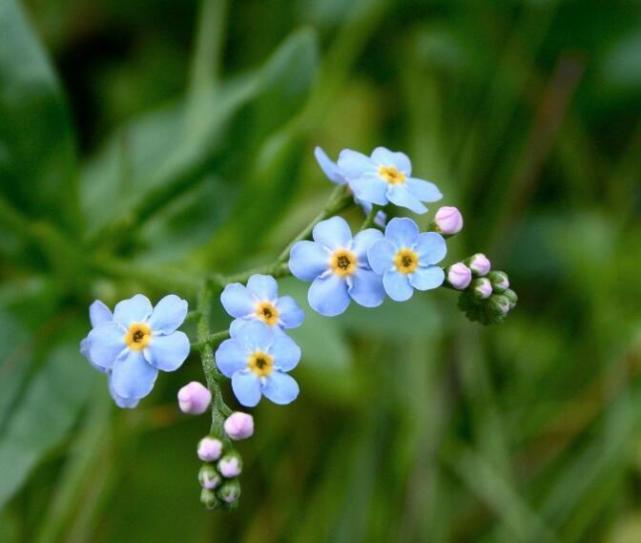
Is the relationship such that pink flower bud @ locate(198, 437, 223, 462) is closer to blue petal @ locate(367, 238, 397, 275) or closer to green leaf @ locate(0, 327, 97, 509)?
blue petal @ locate(367, 238, 397, 275)

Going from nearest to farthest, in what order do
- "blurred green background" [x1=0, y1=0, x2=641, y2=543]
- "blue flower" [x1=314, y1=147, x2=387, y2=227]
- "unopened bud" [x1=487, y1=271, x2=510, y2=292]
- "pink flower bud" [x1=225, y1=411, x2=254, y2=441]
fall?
"pink flower bud" [x1=225, y1=411, x2=254, y2=441] < "unopened bud" [x1=487, y1=271, x2=510, y2=292] < "blue flower" [x1=314, y1=147, x2=387, y2=227] < "blurred green background" [x1=0, y1=0, x2=641, y2=543]

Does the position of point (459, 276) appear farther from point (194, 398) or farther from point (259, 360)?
point (194, 398)

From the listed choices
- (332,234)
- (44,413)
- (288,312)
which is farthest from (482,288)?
(44,413)

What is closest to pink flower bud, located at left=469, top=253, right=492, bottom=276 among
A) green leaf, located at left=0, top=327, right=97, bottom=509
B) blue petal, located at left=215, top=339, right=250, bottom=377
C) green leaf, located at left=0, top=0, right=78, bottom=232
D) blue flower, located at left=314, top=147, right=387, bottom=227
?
blue flower, located at left=314, top=147, right=387, bottom=227

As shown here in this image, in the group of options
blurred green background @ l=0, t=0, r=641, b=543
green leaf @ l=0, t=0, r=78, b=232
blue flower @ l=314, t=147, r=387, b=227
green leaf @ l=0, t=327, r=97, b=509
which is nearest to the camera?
blue flower @ l=314, t=147, r=387, b=227

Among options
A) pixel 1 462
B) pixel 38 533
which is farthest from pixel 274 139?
pixel 38 533

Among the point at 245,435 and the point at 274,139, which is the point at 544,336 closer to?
the point at 274,139

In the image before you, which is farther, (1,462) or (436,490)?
(436,490)
